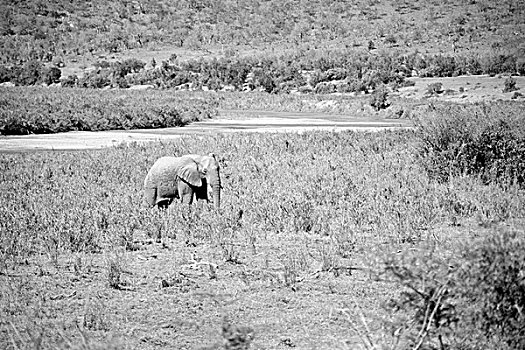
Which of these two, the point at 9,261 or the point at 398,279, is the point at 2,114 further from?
the point at 398,279

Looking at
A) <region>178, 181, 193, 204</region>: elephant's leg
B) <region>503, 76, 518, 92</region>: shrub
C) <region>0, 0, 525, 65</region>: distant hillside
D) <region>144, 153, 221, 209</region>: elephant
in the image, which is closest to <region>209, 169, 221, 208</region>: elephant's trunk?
<region>144, 153, 221, 209</region>: elephant

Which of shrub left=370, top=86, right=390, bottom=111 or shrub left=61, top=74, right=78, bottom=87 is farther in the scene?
shrub left=61, top=74, right=78, bottom=87

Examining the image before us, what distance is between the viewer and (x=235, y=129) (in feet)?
115

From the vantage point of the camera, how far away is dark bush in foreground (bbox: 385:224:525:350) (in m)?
5.34

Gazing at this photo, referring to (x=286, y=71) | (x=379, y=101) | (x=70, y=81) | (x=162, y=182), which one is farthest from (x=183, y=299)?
(x=70, y=81)

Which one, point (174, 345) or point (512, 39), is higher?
point (174, 345)

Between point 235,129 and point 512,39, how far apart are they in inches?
1734

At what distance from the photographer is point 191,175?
13602 mm

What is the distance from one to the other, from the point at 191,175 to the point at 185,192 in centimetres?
39

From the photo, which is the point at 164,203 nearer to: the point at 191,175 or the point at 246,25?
the point at 191,175

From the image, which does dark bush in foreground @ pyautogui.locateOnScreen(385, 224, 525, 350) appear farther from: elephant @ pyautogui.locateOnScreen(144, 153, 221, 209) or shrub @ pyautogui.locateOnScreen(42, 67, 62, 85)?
shrub @ pyautogui.locateOnScreen(42, 67, 62, 85)

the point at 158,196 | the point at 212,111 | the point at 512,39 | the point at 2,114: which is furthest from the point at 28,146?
the point at 512,39

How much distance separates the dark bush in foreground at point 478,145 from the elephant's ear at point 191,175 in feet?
19.4

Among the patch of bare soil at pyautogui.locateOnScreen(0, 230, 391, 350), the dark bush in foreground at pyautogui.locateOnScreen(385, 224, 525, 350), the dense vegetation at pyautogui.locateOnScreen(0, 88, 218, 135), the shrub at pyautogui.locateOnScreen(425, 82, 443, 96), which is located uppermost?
the dark bush in foreground at pyautogui.locateOnScreen(385, 224, 525, 350)
